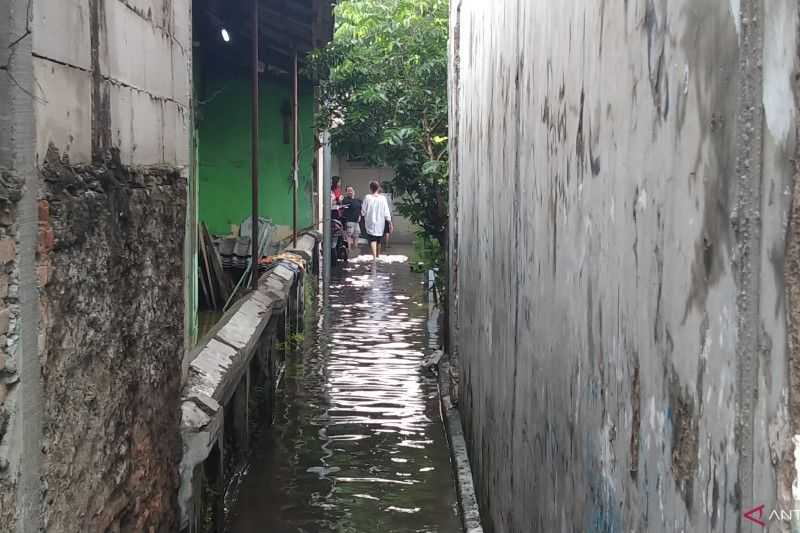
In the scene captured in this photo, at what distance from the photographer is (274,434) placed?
766cm

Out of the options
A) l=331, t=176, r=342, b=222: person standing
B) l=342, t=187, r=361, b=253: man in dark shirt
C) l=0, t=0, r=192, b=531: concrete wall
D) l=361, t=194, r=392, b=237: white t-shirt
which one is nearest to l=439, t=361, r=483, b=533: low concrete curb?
l=0, t=0, r=192, b=531: concrete wall

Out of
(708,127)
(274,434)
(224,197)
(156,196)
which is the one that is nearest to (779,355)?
(708,127)

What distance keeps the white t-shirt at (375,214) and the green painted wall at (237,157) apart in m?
6.23

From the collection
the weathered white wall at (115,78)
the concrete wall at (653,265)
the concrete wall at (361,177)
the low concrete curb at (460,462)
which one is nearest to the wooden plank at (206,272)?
the low concrete curb at (460,462)

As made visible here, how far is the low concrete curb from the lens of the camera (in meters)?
5.54

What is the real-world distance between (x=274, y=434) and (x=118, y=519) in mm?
4151

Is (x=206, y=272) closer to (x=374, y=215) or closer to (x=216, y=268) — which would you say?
(x=216, y=268)

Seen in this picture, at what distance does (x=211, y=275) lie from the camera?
9.96m

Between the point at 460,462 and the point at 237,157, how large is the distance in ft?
25.8

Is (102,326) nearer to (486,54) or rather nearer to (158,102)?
(158,102)

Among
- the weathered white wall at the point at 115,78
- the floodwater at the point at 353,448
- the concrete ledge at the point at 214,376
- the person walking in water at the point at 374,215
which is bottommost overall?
the floodwater at the point at 353,448

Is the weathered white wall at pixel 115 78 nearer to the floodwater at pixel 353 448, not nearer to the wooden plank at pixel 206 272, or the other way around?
the floodwater at pixel 353 448

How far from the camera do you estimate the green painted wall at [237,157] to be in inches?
524

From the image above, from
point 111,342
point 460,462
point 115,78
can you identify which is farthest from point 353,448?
point 115,78
